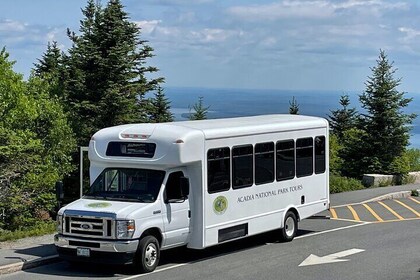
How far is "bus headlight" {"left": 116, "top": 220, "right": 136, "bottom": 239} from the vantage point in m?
12.4

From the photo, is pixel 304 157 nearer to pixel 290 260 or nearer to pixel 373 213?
pixel 290 260

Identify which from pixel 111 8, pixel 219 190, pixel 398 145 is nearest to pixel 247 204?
pixel 219 190

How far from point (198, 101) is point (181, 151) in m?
28.4

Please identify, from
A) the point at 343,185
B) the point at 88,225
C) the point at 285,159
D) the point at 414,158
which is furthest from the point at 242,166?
the point at 414,158

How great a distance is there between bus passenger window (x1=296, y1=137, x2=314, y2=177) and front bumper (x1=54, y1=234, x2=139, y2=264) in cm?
574

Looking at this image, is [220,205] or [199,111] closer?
[220,205]

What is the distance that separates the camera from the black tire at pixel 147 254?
12.7 metres

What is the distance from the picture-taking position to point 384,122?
35.5m

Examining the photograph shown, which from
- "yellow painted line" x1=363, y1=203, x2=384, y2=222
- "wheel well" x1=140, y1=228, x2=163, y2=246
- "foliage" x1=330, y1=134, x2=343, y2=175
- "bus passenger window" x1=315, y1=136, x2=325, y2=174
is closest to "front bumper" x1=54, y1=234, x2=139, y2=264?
"wheel well" x1=140, y1=228, x2=163, y2=246

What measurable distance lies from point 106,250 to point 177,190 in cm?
189

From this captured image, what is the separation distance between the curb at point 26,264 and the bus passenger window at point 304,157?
625 cm

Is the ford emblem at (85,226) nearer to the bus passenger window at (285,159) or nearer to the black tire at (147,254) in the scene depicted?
the black tire at (147,254)

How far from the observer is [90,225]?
1259cm

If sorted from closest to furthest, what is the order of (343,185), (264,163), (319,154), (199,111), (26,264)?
(26,264), (264,163), (319,154), (343,185), (199,111)
